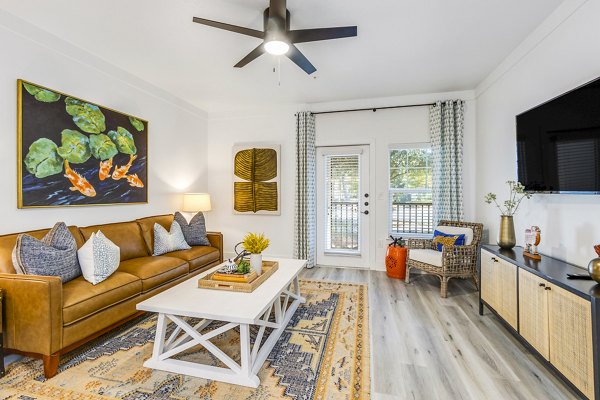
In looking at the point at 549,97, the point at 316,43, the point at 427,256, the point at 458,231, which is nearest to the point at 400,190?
the point at 458,231

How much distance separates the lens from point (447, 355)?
6.80 ft

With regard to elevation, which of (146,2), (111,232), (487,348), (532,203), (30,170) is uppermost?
(146,2)

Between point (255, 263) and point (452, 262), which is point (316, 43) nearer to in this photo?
point (255, 263)

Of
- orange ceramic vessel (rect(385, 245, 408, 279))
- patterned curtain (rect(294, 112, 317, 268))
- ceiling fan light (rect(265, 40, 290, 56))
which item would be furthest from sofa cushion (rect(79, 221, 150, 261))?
orange ceramic vessel (rect(385, 245, 408, 279))

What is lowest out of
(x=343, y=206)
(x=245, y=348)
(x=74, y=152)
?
(x=245, y=348)

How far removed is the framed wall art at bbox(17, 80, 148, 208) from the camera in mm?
2473

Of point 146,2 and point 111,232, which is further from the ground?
point 146,2

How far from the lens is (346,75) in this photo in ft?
11.6

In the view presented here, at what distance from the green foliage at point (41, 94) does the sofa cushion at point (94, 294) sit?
1.68 m

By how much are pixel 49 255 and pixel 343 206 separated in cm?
360

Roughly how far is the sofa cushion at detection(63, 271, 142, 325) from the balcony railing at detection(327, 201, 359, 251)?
9.58 ft

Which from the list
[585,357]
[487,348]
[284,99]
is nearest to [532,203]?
[487,348]

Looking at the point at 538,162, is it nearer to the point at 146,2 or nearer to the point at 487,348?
the point at 487,348

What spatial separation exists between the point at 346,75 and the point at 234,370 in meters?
3.33
